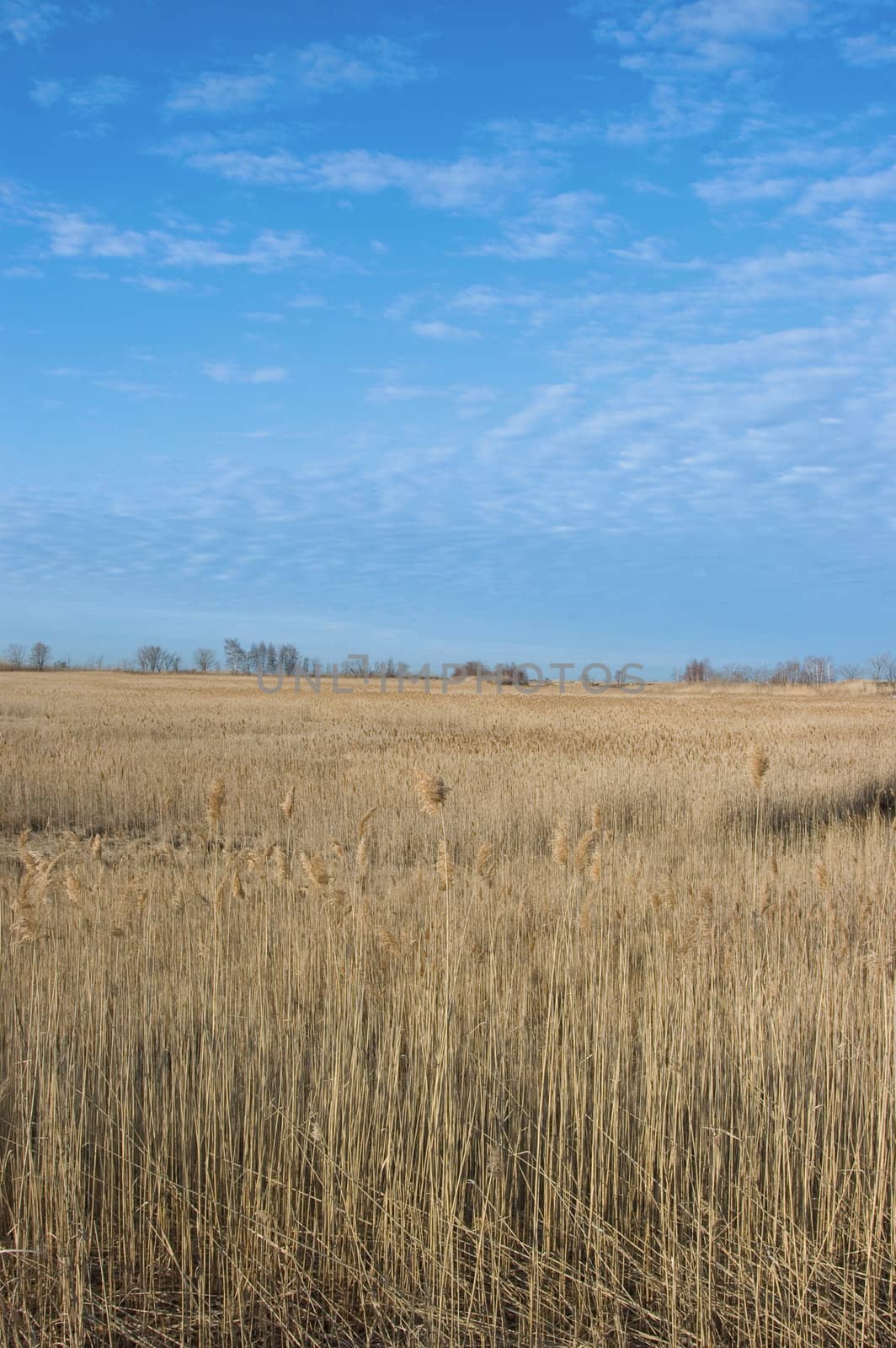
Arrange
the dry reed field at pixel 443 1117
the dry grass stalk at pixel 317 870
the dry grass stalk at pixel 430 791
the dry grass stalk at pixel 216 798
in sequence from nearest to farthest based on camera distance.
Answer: the dry reed field at pixel 443 1117 → the dry grass stalk at pixel 430 791 → the dry grass stalk at pixel 317 870 → the dry grass stalk at pixel 216 798

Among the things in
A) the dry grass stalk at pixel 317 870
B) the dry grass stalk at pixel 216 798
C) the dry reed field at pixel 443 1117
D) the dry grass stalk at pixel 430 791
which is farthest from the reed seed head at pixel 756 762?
the dry grass stalk at pixel 216 798

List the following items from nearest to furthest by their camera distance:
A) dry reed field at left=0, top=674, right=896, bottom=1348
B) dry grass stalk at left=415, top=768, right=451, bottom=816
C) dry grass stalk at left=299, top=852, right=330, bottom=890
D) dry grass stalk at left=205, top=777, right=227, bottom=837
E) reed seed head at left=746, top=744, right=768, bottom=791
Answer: dry reed field at left=0, top=674, right=896, bottom=1348 < dry grass stalk at left=415, top=768, right=451, bottom=816 < dry grass stalk at left=299, top=852, right=330, bottom=890 < dry grass stalk at left=205, top=777, right=227, bottom=837 < reed seed head at left=746, top=744, right=768, bottom=791

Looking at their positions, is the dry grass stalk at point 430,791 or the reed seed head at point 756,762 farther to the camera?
the reed seed head at point 756,762

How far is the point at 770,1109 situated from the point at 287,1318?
1.90 meters

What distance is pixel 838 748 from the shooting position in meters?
18.3

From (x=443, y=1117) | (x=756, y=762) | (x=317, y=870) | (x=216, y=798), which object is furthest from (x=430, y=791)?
(x=756, y=762)

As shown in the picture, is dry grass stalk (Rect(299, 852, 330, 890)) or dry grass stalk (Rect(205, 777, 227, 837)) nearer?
dry grass stalk (Rect(299, 852, 330, 890))

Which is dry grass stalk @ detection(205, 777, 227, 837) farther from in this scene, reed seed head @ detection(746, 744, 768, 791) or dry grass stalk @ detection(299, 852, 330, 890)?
reed seed head @ detection(746, 744, 768, 791)

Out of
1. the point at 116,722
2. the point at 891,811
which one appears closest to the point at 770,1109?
the point at 891,811

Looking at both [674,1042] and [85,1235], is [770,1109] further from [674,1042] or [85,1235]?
[85,1235]

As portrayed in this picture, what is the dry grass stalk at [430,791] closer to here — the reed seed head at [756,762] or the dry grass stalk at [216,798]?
the dry grass stalk at [216,798]

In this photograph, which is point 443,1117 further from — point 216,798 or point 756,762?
point 756,762

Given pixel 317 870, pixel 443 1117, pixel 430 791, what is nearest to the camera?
pixel 443 1117

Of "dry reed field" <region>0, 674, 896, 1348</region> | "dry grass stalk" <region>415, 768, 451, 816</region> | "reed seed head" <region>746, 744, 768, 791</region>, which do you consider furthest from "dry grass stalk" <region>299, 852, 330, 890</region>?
"reed seed head" <region>746, 744, 768, 791</region>
